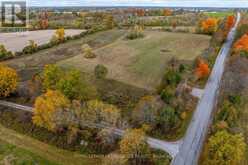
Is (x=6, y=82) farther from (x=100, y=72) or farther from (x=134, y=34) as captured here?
(x=134, y=34)

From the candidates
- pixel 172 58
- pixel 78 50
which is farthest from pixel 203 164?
pixel 78 50

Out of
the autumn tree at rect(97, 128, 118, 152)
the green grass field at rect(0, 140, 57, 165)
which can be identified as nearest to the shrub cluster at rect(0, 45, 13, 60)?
the green grass field at rect(0, 140, 57, 165)

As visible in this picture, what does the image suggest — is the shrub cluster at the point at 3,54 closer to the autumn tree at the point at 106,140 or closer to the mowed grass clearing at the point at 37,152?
the mowed grass clearing at the point at 37,152

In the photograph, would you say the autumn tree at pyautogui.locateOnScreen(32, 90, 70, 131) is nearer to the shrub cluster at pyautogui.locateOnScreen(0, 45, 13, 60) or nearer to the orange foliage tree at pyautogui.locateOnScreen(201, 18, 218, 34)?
the shrub cluster at pyautogui.locateOnScreen(0, 45, 13, 60)

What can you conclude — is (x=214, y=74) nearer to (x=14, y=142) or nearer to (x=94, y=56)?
(x=94, y=56)

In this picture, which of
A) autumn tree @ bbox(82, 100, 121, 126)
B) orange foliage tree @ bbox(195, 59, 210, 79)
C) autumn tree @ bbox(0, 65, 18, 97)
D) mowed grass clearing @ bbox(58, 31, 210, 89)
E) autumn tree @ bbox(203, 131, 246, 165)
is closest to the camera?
autumn tree @ bbox(203, 131, 246, 165)

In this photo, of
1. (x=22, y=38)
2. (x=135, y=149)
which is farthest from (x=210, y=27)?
(x=135, y=149)

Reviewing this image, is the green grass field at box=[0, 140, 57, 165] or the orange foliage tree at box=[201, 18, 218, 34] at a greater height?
the orange foliage tree at box=[201, 18, 218, 34]
